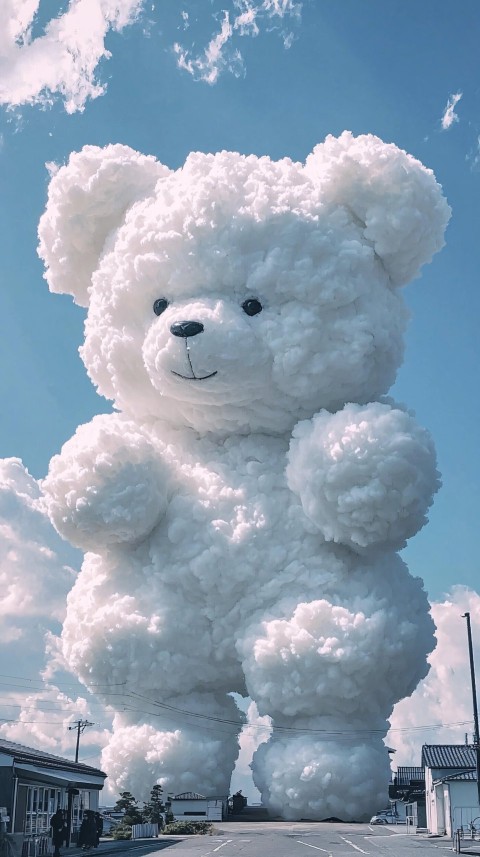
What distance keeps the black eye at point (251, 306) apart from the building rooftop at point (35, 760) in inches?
436

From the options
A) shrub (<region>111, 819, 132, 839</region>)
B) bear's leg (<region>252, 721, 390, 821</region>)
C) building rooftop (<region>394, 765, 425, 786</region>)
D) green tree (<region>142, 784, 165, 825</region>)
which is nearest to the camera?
bear's leg (<region>252, 721, 390, 821</region>)

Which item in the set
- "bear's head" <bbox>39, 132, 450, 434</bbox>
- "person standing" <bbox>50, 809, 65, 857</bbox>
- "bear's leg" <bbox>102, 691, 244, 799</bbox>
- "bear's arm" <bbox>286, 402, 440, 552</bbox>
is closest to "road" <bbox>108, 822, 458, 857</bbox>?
"bear's leg" <bbox>102, 691, 244, 799</bbox>

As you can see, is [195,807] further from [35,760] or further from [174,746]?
[35,760]

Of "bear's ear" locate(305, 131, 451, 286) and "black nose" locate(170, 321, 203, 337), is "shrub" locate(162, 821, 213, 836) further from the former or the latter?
"bear's ear" locate(305, 131, 451, 286)

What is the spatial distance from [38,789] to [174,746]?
3623 millimetres

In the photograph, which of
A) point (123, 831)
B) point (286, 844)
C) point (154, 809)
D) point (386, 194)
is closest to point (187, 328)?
point (386, 194)

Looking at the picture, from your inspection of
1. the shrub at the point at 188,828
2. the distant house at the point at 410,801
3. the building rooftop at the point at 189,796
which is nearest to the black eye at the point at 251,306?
the building rooftop at the point at 189,796

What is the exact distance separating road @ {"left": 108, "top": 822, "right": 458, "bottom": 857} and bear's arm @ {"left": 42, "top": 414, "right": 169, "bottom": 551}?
23.7 ft

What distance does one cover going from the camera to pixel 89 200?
25.1m

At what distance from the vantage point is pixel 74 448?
2377 centimetres

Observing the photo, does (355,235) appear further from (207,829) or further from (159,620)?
(207,829)

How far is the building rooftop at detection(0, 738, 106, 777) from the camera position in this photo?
19.0 meters

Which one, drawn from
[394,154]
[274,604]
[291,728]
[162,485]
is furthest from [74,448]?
[394,154]

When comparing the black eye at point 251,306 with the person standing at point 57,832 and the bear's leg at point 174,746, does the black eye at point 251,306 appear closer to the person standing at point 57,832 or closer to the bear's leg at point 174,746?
the bear's leg at point 174,746
